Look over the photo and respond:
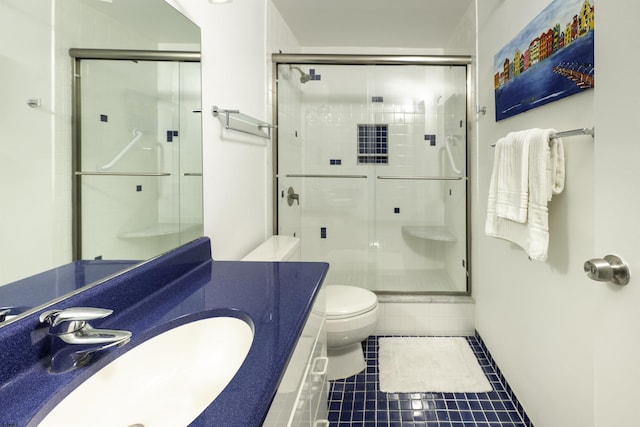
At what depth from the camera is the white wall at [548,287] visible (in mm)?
1210

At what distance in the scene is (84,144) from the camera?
80 cm

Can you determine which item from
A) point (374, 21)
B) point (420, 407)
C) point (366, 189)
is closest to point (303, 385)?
point (420, 407)

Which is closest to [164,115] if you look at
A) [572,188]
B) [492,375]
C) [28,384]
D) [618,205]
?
[28,384]

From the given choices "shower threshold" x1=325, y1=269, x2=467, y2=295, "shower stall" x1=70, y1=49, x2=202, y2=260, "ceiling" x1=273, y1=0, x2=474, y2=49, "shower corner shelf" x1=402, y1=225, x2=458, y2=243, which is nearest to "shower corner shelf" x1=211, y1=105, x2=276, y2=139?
"shower stall" x1=70, y1=49, x2=202, y2=260

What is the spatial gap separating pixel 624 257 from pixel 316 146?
251cm

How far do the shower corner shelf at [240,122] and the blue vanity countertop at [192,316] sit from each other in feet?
1.91

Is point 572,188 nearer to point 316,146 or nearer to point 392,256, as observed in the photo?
point 392,256

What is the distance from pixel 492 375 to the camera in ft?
6.55

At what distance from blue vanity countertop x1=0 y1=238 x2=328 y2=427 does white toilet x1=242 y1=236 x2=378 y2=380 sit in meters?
0.55

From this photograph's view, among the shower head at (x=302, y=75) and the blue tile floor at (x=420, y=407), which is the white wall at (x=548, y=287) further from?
the shower head at (x=302, y=75)

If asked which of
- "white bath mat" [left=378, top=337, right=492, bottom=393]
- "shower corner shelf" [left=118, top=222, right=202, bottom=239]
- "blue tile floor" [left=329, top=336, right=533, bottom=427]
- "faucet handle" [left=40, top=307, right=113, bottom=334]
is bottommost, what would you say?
"blue tile floor" [left=329, top=336, right=533, bottom=427]

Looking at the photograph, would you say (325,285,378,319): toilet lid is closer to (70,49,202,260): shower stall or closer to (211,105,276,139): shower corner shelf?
(70,49,202,260): shower stall

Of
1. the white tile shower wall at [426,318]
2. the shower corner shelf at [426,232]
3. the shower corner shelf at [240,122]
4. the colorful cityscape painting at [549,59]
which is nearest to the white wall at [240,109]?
the shower corner shelf at [240,122]

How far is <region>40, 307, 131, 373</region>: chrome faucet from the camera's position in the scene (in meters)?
0.62
